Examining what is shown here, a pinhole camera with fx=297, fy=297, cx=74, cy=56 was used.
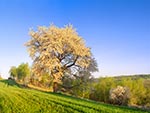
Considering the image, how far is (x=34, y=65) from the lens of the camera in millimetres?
51594

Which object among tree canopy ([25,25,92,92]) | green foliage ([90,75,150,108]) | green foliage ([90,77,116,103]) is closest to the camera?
tree canopy ([25,25,92,92])

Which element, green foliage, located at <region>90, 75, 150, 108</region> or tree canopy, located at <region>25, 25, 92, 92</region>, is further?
green foliage, located at <region>90, 75, 150, 108</region>

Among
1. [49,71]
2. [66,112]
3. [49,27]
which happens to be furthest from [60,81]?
[66,112]

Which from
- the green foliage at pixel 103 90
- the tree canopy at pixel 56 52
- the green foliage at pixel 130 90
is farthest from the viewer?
the green foliage at pixel 130 90

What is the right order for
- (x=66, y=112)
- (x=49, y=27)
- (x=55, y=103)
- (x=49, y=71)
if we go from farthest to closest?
(x=49, y=27), (x=49, y=71), (x=55, y=103), (x=66, y=112)

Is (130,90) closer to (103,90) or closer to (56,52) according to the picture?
(103,90)

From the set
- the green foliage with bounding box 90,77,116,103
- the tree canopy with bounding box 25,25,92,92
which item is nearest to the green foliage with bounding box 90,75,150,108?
the green foliage with bounding box 90,77,116,103

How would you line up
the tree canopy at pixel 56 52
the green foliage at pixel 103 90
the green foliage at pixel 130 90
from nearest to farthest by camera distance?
the tree canopy at pixel 56 52 → the green foliage at pixel 103 90 → the green foliage at pixel 130 90

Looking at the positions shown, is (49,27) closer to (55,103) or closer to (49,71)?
(49,71)

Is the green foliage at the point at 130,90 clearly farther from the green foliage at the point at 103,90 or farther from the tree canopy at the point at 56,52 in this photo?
the tree canopy at the point at 56,52

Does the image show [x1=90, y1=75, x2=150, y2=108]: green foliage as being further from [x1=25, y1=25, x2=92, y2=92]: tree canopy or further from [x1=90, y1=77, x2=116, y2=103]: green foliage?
[x1=25, y1=25, x2=92, y2=92]: tree canopy

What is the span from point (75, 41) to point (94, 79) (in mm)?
7824

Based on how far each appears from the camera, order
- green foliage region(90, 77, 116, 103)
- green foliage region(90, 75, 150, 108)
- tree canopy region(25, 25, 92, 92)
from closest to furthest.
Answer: tree canopy region(25, 25, 92, 92)
green foliage region(90, 77, 116, 103)
green foliage region(90, 75, 150, 108)

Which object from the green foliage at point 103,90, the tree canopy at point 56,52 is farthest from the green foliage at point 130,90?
the tree canopy at point 56,52
